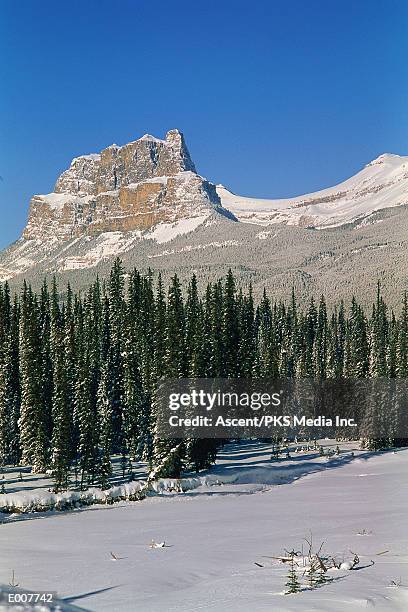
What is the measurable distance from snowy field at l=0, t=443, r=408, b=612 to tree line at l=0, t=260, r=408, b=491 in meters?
12.7

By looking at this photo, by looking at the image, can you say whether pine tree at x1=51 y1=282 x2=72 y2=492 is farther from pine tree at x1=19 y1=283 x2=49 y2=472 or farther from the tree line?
pine tree at x1=19 y1=283 x2=49 y2=472

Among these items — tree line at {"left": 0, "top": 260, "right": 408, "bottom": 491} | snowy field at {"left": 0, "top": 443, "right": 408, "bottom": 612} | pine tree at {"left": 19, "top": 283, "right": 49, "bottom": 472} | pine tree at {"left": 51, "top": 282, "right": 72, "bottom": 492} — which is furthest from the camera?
pine tree at {"left": 19, "top": 283, "right": 49, "bottom": 472}

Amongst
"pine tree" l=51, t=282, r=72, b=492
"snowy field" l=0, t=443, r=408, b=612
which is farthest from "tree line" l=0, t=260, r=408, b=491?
"snowy field" l=0, t=443, r=408, b=612

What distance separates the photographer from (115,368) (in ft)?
255

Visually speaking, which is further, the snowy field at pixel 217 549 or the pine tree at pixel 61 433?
the pine tree at pixel 61 433

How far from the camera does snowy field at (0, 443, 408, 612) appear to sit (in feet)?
45.3

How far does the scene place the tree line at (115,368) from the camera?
59781 millimetres

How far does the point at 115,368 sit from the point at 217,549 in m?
56.4

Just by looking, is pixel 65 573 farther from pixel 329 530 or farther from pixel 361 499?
pixel 361 499

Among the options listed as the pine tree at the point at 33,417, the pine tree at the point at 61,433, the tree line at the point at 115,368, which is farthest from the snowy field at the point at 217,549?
the pine tree at the point at 33,417

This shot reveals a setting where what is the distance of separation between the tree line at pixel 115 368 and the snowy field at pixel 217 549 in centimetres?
1268

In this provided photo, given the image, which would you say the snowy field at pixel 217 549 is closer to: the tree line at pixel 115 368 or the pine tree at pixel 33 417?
the tree line at pixel 115 368

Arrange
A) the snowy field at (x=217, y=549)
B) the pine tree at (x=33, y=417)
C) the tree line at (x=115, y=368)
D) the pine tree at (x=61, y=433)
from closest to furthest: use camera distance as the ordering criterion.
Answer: the snowy field at (x=217, y=549) → the pine tree at (x=61, y=433) → the tree line at (x=115, y=368) → the pine tree at (x=33, y=417)

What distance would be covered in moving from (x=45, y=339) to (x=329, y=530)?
59599mm
